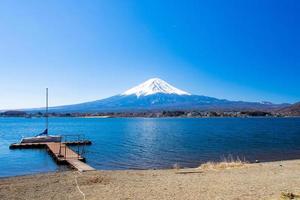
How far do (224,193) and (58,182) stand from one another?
24.2ft

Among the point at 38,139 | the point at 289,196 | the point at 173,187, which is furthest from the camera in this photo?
the point at 38,139

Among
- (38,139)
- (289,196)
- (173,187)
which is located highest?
(289,196)

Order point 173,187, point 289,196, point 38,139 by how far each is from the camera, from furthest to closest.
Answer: point 38,139 → point 173,187 → point 289,196

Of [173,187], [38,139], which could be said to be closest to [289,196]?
[173,187]

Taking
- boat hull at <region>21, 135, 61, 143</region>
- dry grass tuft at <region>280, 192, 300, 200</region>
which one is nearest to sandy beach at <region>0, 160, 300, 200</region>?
dry grass tuft at <region>280, 192, 300, 200</region>

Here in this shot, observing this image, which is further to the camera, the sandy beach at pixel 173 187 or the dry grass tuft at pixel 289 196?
the sandy beach at pixel 173 187

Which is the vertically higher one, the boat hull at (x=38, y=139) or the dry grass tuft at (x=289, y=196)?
the dry grass tuft at (x=289, y=196)

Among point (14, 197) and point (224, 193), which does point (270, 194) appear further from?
point (14, 197)

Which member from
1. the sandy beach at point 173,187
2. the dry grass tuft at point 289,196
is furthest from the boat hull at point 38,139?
the dry grass tuft at point 289,196

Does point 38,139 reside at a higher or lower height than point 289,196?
lower

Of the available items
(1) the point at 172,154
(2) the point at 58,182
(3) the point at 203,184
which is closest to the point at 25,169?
(2) the point at 58,182

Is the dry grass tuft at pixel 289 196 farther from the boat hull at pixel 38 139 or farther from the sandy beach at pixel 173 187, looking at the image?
the boat hull at pixel 38 139

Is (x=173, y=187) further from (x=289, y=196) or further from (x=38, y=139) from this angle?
(x=38, y=139)

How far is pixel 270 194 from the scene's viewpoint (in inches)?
455
